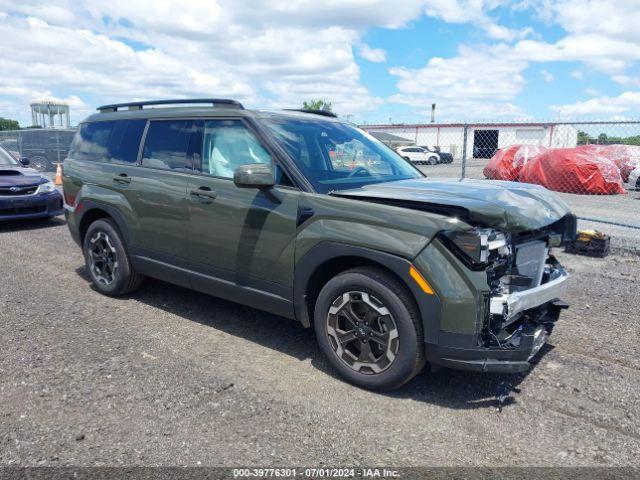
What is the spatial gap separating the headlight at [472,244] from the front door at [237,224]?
3.79 feet

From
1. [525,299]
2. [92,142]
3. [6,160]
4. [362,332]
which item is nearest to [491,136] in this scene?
[6,160]

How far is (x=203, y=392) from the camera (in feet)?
11.3

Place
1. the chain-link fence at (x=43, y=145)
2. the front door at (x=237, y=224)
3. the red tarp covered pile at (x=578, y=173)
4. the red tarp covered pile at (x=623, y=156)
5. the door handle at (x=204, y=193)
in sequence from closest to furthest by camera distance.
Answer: the front door at (x=237, y=224)
the door handle at (x=204, y=193)
the red tarp covered pile at (x=578, y=173)
the chain-link fence at (x=43, y=145)
the red tarp covered pile at (x=623, y=156)

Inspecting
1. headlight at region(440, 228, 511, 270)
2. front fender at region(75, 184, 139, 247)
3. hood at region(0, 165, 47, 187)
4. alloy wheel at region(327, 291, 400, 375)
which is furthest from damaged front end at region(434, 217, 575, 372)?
hood at region(0, 165, 47, 187)

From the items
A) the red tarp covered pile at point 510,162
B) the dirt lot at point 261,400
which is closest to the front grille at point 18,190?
the dirt lot at point 261,400

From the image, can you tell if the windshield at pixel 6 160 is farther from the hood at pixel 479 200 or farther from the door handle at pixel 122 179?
the hood at pixel 479 200

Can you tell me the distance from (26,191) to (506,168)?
1715cm

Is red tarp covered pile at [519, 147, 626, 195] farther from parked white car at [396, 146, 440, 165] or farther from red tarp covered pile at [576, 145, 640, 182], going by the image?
parked white car at [396, 146, 440, 165]

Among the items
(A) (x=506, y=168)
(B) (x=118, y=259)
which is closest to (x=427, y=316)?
(B) (x=118, y=259)

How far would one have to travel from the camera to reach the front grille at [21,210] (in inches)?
347

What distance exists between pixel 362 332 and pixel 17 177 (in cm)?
823

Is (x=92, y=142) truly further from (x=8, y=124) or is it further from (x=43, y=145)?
(x=8, y=124)

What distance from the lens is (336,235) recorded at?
3467mm

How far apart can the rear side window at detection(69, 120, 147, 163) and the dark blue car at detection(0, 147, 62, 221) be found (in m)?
3.76
